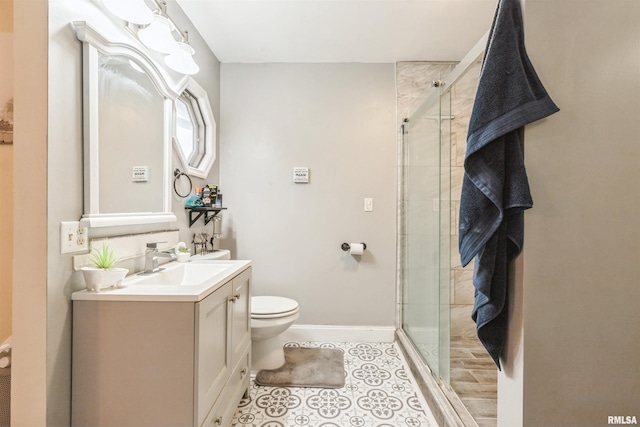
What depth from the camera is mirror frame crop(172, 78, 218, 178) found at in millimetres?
1891

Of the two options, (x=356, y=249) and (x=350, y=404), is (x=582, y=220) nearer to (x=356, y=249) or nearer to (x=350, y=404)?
(x=350, y=404)

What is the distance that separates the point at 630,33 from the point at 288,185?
79.2 inches

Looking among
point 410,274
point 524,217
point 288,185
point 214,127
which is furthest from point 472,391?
point 214,127

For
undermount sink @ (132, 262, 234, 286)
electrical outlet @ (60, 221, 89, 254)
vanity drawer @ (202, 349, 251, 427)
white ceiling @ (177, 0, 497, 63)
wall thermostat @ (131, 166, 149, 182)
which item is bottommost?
vanity drawer @ (202, 349, 251, 427)

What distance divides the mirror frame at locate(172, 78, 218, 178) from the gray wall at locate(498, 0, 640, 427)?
186 cm

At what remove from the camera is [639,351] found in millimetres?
835

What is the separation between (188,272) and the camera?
1479 millimetres

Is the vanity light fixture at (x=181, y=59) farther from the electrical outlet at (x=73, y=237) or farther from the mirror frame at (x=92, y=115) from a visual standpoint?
the electrical outlet at (x=73, y=237)

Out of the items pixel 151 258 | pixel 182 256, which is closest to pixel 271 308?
pixel 182 256

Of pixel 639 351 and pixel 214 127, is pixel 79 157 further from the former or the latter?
pixel 639 351

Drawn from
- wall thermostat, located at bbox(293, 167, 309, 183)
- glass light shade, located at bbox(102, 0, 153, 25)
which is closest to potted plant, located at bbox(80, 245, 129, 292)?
glass light shade, located at bbox(102, 0, 153, 25)

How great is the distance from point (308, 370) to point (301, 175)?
150 centimetres

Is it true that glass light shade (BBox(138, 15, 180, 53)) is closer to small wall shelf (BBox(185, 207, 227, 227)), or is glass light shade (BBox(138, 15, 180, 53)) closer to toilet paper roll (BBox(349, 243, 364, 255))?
small wall shelf (BBox(185, 207, 227, 227))

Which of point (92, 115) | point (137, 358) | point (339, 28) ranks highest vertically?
point (339, 28)
